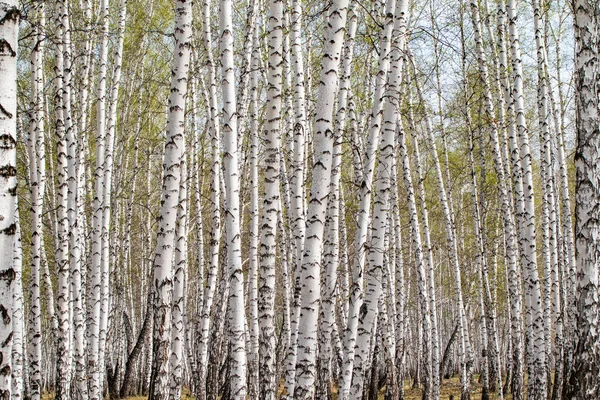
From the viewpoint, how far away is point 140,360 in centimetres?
1838

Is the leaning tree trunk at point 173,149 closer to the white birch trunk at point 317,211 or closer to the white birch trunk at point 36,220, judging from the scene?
the white birch trunk at point 317,211

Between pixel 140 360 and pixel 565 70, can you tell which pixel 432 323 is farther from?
pixel 140 360

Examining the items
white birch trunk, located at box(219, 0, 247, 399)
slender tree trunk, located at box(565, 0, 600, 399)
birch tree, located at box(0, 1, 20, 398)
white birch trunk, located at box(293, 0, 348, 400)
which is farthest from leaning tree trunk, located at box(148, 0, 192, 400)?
slender tree trunk, located at box(565, 0, 600, 399)

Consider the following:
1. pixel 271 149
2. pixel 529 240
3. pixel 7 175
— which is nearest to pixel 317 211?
pixel 271 149

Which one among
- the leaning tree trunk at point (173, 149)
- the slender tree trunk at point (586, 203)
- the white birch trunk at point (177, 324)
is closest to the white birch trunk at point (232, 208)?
the leaning tree trunk at point (173, 149)

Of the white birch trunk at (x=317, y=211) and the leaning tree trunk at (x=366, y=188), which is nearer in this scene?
the white birch trunk at (x=317, y=211)

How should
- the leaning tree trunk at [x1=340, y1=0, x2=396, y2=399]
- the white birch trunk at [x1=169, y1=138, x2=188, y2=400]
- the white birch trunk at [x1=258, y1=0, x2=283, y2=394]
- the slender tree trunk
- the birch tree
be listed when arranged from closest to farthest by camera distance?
the birch tree < the slender tree trunk < the leaning tree trunk at [x1=340, y1=0, x2=396, y2=399] < the white birch trunk at [x1=258, y1=0, x2=283, y2=394] < the white birch trunk at [x1=169, y1=138, x2=188, y2=400]

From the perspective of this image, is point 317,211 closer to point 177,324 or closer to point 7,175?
point 7,175

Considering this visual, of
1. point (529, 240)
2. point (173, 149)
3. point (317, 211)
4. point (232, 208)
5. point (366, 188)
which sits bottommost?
point (529, 240)

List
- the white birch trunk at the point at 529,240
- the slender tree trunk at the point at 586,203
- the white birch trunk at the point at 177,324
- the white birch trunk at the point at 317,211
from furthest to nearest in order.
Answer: the white birch trunk at the point at 529,240 → the white birch trunk at the point at 177,324 → the white birch trunk at the point at 317,211 → the slender tree trunk at the point at 586,203

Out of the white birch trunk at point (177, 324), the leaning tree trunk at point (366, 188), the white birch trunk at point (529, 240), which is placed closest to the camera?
the leaning tree trunk at point (366, 188)

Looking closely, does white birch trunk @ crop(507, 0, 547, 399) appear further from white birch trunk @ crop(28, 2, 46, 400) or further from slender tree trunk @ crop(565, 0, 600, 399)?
white birch trunk @ crop(28, 2, 46, 400)

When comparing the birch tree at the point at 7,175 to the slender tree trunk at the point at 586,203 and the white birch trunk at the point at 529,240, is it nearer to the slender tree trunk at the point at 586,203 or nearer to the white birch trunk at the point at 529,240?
the slender tree trunk at the point at 586,203

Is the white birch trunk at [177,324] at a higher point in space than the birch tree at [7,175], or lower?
lower
